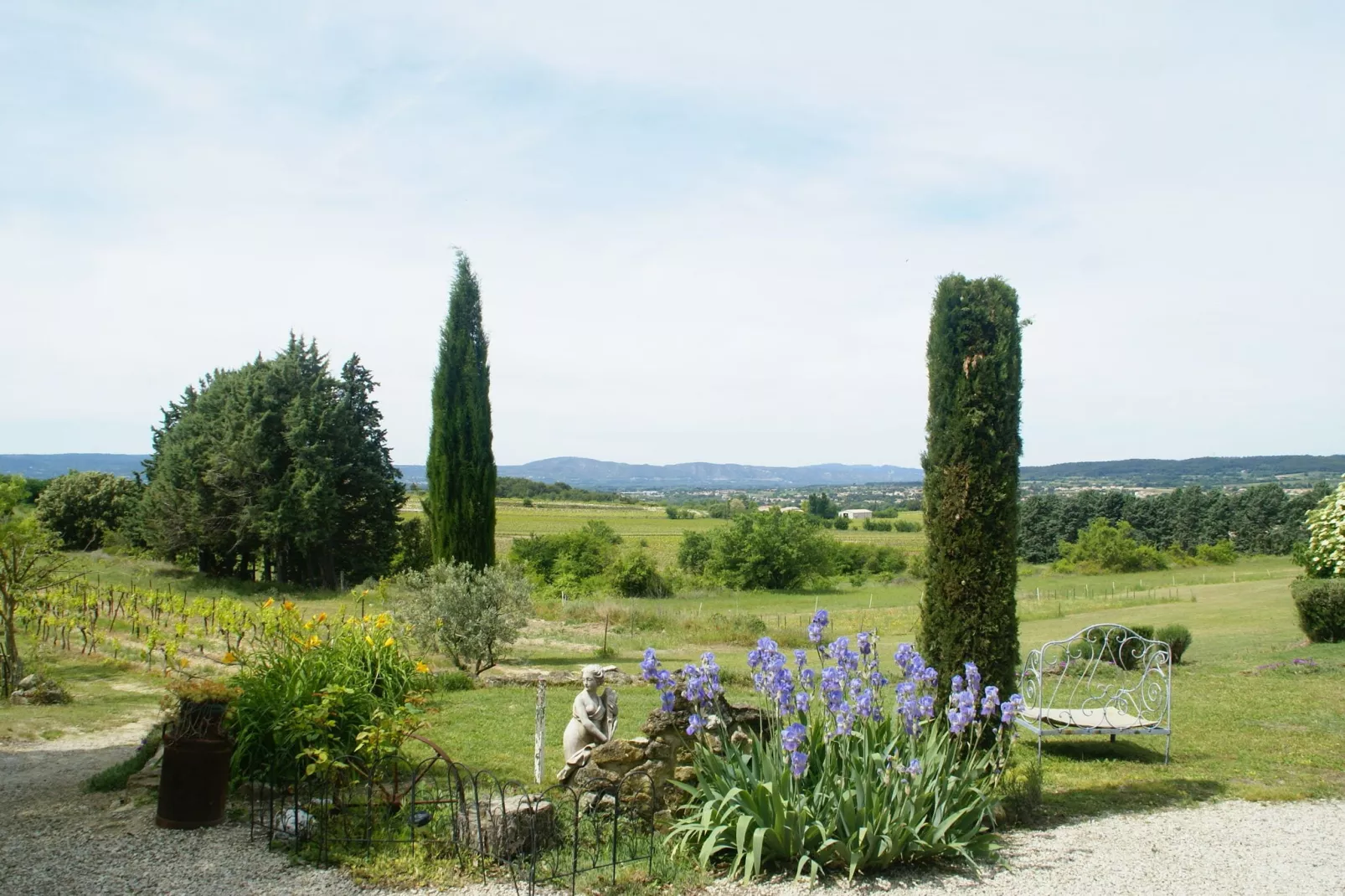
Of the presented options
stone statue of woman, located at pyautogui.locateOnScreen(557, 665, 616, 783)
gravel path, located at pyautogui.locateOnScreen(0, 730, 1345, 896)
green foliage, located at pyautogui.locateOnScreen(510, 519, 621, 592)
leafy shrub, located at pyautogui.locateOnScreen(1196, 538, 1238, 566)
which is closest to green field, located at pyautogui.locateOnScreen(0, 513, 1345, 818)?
gravel path, located at pyautogui.locateOnScreen(0, 730, 1345, 896)

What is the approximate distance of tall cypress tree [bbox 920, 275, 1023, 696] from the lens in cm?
774

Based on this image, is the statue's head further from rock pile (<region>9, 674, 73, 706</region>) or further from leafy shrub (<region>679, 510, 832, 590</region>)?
leafy shrub (<region>679, 510, 832, 590</region>)

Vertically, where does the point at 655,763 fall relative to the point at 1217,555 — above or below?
above

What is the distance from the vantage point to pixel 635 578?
127 ft

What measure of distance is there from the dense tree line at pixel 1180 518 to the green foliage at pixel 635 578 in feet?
115

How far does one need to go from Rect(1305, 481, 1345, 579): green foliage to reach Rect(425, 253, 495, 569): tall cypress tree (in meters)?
16.4

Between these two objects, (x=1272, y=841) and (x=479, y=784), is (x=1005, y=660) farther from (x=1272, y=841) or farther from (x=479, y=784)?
(x=479, y=784)

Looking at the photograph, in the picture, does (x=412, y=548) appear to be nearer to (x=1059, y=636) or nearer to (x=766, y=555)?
(x=766, y=555)

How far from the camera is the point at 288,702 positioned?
727 centimetres

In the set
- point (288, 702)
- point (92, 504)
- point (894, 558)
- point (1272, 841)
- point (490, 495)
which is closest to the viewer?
point (1272, 841)

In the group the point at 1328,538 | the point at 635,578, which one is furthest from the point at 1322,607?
the point at 635,578

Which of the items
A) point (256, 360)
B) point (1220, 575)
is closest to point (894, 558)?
point (1220, 575)

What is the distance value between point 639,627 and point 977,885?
64.8 feet

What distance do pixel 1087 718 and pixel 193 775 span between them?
7458 millimetres
